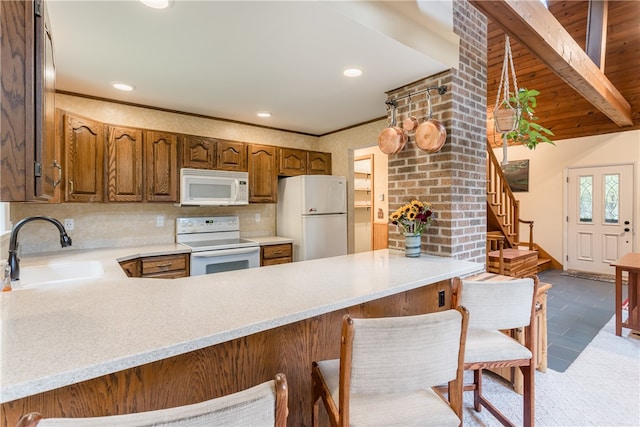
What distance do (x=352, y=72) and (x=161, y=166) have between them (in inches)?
84.5

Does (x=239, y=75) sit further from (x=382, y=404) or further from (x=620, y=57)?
(x=620, y=57)

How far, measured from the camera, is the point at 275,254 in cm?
374

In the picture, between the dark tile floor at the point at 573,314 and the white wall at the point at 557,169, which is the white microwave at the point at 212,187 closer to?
the dark tile floor at the point at 573,314

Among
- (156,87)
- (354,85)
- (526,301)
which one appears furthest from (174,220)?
(526,301)

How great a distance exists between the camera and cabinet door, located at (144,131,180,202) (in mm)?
3174

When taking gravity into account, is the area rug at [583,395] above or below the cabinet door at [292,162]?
below

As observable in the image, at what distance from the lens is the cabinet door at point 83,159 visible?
2.65 metres

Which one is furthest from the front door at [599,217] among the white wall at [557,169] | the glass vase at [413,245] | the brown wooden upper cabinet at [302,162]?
the glass vase at [413,245]

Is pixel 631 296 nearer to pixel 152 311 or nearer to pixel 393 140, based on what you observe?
pixel 393 140

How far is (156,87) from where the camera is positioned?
9.16ft

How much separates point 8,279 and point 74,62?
1.63 m

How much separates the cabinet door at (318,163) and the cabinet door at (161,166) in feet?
5.61

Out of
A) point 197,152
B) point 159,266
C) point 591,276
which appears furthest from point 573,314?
point 197,152

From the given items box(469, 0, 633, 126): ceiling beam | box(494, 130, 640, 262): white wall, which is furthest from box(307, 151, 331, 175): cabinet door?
box(494, 130, 640, 262): white wall
